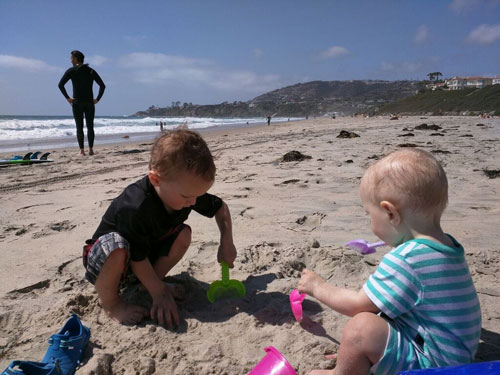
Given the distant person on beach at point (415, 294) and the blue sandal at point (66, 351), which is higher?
the distant person on beach at point (415, 294)

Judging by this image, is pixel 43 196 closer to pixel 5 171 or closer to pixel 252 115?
pixel 5 171

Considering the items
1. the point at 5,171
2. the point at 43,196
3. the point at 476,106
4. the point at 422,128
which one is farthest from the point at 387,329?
the point at 476,106

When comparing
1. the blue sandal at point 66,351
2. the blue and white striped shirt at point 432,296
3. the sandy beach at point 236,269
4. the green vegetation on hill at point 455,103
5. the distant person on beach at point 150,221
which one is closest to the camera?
the blue and white striped shirt at point 432,296

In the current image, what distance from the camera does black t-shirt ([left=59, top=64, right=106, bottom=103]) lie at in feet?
23.4

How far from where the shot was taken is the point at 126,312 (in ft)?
5.83

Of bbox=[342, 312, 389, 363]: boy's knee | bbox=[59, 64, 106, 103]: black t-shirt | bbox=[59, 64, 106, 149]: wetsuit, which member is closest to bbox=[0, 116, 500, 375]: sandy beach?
bbox=[342, 312, 389, 363]: boy's knee

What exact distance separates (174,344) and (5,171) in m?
5.33

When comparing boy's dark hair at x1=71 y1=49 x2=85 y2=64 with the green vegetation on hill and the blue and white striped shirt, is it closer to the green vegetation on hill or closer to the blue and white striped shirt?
the blue and white striped shirt

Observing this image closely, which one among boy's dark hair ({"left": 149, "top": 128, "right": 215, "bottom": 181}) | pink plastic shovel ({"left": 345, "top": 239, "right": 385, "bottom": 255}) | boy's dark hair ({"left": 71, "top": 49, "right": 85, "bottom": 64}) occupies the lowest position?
pink plastic shovel ({"left": 345, "top": 239, "right": 385, "bottom": 255})

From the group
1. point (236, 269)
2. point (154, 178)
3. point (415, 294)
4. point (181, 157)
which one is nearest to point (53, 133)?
point (236, 269)

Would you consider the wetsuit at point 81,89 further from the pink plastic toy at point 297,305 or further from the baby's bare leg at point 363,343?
the baby's bare leg at point 363,343

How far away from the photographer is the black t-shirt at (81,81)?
281 inches

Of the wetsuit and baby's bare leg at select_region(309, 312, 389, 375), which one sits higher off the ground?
the wetsuit

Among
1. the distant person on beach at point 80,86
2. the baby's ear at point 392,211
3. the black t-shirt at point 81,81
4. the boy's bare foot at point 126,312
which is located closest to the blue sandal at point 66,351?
the boy's bare foot at point 126,312
